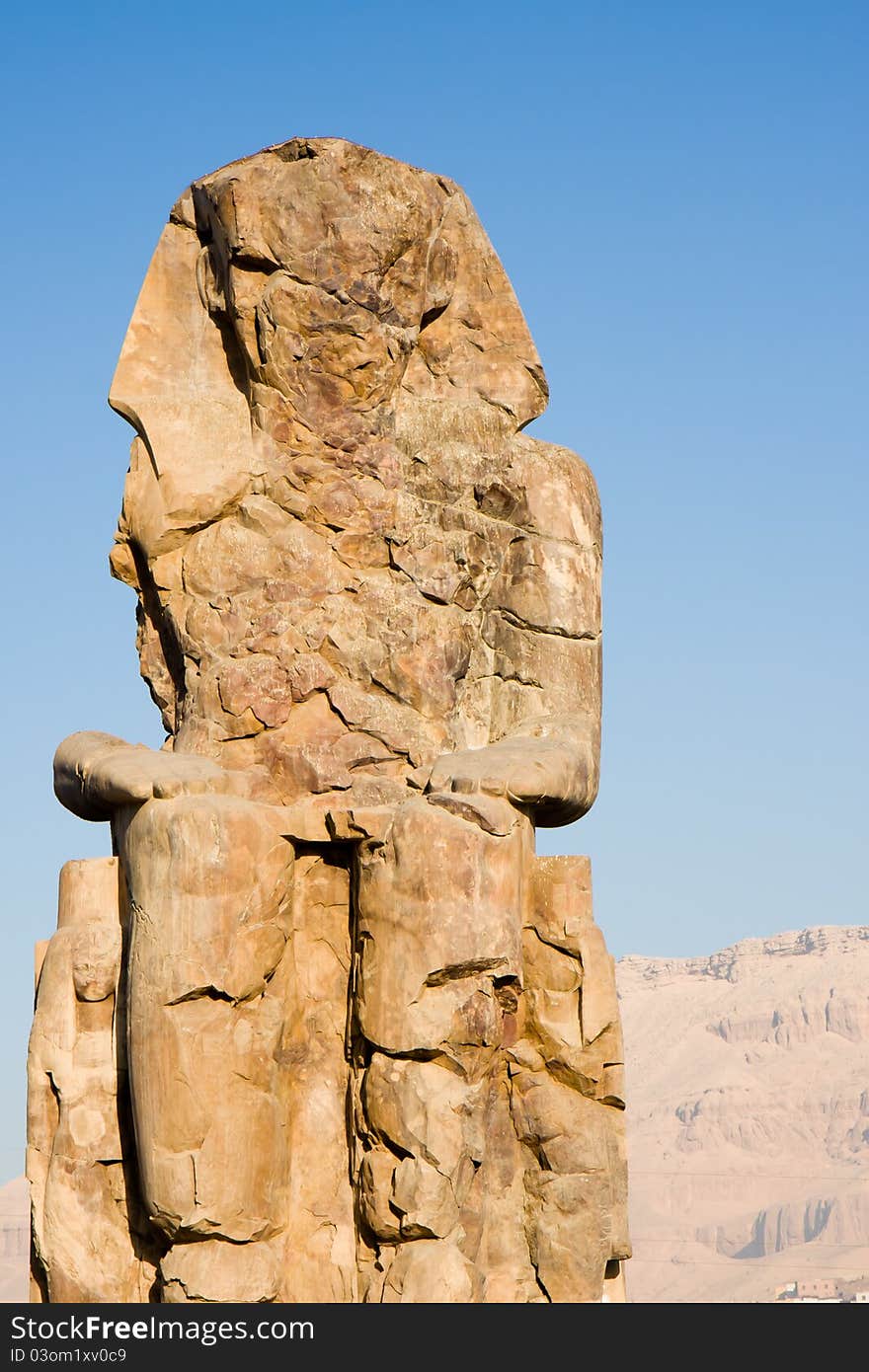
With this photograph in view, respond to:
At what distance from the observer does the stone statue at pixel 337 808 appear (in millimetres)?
7145

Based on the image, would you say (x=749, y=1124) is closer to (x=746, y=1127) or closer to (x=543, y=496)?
(x=746, y=1127)

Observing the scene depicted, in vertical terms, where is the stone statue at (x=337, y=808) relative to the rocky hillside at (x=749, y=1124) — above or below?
above

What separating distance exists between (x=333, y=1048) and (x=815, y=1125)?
64.2 m

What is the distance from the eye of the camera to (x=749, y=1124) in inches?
2734

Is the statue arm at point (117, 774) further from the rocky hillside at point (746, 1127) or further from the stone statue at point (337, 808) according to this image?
the rocky hillside at point (746, 1127)

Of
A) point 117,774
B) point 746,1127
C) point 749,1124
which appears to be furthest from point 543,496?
point 749,1124

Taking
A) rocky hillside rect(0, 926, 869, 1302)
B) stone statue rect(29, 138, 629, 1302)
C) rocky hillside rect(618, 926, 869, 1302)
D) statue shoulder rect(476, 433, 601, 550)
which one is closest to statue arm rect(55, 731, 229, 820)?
stone statue rect(29, 138, 629, 1302)

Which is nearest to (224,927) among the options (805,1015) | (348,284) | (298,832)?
(298,832)

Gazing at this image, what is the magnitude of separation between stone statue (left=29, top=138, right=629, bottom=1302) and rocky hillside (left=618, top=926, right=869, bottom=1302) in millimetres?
A: 49206

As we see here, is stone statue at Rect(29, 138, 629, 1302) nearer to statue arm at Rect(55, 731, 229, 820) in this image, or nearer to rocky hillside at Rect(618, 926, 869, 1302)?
statue arm at Rect(55, 731, 229, 820)

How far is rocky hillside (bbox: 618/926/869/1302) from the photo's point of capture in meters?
61.4

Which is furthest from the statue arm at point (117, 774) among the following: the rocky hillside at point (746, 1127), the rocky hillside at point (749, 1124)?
the rocky hillside at point (749, 1124)

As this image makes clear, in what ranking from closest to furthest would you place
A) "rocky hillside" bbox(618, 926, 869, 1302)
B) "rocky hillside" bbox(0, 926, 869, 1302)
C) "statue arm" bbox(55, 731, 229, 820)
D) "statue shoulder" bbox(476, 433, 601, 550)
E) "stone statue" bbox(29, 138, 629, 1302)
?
1. "stone statue" bbox(29, 138, 629, 1302)
2. "statue arm" bbox(55, 731, 229, 820)
3. "statue shoulder" bbox(476, 433, 601, 550)
4. "rocky hillside" bbox(0, 926, 869, 1302)
5. "rocky hillside" bbox(618, 926, 869, 1302)

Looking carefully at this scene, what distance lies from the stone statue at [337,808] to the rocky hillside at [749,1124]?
4921cm
